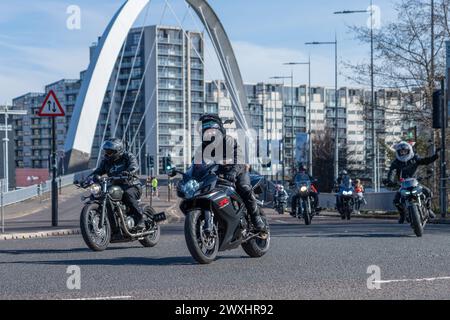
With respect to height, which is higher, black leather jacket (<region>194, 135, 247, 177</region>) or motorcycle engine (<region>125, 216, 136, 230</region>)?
black leather jacket (<region>194, 135, 247, 177</region>)

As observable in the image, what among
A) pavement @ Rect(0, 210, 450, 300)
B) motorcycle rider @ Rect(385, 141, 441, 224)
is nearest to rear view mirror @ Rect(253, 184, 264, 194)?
pavement @ Rect(0, 210, 450, 300)

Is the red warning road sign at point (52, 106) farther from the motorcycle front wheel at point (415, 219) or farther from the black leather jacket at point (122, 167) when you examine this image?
the motorcycle front wheel at point (415, 219)

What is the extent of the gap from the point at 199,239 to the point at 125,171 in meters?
3.20

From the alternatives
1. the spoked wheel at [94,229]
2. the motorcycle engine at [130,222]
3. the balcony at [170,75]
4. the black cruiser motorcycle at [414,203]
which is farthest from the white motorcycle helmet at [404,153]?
the balcony at [170,75]

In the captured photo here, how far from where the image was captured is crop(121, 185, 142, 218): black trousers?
12.5 metres

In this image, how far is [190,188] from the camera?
9742 millimetres

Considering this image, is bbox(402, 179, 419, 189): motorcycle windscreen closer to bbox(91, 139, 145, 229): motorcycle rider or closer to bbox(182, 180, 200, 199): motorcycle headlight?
bbox(91, 139, 145, 229): motorcycle rider

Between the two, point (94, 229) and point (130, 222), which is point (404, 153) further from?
point (94, 229)

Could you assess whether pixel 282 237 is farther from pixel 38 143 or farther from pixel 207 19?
pixel 38 143

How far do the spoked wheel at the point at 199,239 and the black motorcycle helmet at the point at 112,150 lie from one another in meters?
3.34

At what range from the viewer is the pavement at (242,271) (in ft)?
24.7

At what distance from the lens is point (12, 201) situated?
174 ft

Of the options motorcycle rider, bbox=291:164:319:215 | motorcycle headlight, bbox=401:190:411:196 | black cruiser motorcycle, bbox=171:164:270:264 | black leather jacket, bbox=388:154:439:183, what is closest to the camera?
black cruiser motorcycle, bbox=171:164:270:264
